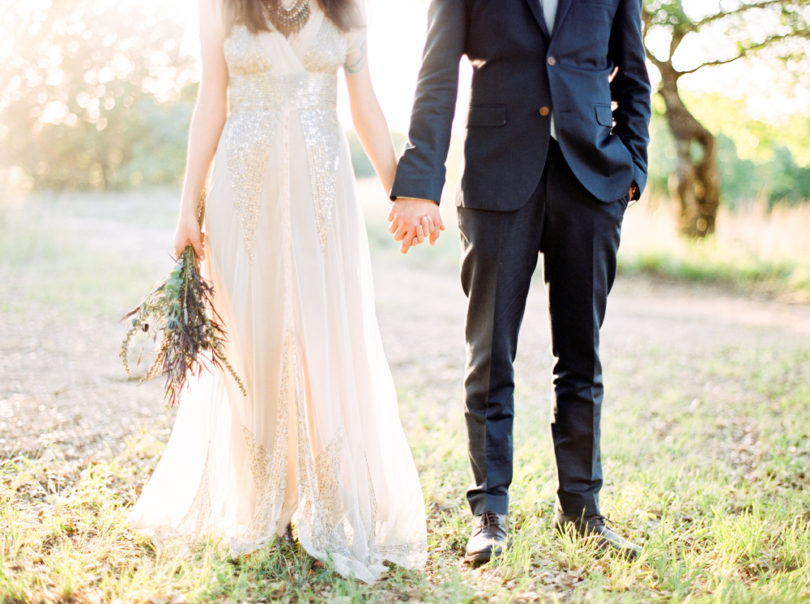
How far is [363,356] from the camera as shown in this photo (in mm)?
2365

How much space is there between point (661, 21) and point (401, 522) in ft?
25.6

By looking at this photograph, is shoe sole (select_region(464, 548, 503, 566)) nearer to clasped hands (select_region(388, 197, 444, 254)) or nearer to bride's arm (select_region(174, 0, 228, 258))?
clasped hands (select_region(388, 197, 444, 254))

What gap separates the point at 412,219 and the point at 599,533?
129cm

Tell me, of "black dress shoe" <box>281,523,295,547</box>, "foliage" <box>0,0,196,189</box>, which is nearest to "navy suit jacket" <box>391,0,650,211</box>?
"black dress shoe" <box>281,523,295,547</box>

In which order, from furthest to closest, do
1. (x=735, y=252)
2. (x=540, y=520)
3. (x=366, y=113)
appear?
(x=735, y=252)
(x=540, y=520)
(x=366, y=113)

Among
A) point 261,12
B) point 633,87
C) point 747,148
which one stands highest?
point 747,148

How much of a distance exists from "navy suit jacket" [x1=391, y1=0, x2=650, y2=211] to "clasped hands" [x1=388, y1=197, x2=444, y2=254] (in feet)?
0.11

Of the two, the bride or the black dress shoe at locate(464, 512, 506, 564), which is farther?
the black dress shoe at locate(464, 512, 506, 564)

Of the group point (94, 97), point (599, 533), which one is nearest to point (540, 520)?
point (599, 533)

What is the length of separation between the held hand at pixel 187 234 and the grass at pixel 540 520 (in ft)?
3.30

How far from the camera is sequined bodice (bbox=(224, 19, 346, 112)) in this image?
7.16ft

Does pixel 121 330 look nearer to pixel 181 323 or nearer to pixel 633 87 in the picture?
pixel 181 323

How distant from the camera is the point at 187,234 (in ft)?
7.47

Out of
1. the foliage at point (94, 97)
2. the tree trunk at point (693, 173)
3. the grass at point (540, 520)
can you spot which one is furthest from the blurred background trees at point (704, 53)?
the foliage at point (94, 97)
